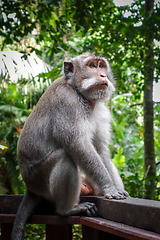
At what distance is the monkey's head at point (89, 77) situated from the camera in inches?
114

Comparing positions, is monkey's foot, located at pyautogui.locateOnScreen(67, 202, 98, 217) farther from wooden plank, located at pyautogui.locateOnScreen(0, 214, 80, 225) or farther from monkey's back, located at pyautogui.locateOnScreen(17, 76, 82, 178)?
monkey's back, located at pyautogui.locateOnScreen(17, 76, 82, 178)

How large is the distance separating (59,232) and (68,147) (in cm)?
83

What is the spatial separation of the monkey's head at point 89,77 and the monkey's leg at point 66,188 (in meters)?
0.80

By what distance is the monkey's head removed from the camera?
9.47ft

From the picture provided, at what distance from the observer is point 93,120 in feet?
9.53

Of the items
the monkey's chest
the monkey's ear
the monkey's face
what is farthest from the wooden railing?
the monkey's ear

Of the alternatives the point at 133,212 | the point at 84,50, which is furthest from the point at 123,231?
the point at 84,50

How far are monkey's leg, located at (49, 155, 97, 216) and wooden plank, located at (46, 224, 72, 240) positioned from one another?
25 centimetres

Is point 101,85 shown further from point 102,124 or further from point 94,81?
point 102,124

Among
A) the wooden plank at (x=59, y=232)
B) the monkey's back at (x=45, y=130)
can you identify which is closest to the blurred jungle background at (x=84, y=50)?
the monkey's back at (x=45, y=130)

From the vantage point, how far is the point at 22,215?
8.32 ft

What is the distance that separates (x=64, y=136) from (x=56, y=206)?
65cm

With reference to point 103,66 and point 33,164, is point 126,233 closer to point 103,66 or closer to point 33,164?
point 33,164

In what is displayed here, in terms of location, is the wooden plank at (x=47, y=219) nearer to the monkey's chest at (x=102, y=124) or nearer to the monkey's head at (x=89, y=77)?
the monkey's chest at (x=102, y=124)
